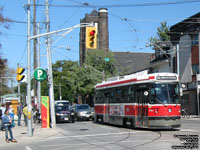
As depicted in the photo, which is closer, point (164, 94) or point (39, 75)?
point (164, 94)

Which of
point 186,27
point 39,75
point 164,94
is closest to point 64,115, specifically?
point 39,75

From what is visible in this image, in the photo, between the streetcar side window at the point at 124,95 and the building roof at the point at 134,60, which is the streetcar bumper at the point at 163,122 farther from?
the building roof at the point at 134,60

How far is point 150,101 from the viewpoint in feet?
60.7

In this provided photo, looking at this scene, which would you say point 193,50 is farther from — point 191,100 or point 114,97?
point 114,97

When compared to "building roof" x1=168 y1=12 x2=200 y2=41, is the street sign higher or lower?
lower

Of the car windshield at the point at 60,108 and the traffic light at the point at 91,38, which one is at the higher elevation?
the traffic light at the point at 91,38

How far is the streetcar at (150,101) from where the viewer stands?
18219 mm

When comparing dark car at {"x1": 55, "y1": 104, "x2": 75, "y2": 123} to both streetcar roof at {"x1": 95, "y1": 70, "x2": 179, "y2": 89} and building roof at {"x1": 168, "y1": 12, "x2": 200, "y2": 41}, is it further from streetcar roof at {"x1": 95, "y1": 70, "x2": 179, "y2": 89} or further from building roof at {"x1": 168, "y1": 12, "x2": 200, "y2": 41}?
building roof at {"x1": 168, "y1": 12, "x2": 200, "y2": 41}

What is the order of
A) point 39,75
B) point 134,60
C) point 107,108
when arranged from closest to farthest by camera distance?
point 39,75
point 107,108
point 134,60

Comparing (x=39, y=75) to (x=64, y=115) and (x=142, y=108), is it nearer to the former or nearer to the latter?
(x=142, y=108)

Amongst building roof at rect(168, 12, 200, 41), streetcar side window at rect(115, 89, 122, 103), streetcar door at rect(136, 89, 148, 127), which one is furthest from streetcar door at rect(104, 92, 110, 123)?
building roof at rect(168, 12, 200, 41)

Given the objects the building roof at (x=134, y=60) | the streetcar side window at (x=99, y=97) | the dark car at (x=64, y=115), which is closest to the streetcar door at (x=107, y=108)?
the streetcar side window at (x=99, y=97)

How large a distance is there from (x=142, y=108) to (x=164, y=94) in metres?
1.52

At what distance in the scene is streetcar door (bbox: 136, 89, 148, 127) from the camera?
61.6 feet
